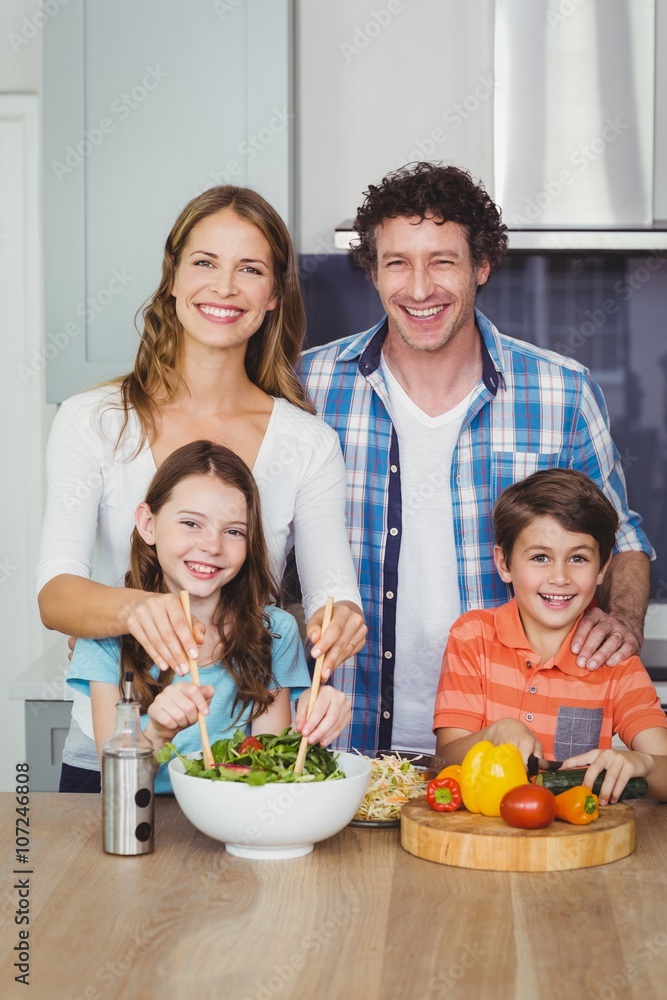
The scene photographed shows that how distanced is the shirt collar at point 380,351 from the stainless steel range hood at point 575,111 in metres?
Result: 0.62

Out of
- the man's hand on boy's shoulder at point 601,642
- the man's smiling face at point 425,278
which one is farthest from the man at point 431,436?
the man's hand on boy's shoulder at point 601,642

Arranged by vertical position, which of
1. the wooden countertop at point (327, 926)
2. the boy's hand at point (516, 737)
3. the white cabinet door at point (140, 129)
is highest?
the white cabinet door at point (140, 129)

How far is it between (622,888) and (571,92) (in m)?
2.22

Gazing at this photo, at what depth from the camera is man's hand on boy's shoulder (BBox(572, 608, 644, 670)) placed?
6.34ft

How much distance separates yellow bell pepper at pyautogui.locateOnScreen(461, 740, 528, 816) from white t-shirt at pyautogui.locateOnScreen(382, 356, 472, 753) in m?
0.81

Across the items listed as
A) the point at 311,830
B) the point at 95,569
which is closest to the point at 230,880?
the point at 311,830

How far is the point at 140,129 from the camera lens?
2.68m

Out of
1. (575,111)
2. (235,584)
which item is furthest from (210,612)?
(575,111)

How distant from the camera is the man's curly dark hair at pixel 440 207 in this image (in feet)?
7.20

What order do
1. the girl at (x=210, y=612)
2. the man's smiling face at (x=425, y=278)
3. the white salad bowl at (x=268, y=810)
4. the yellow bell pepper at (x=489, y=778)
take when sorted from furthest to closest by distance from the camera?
1. the man's smiling face at (x=425, y=278)
2. the girl at (x=210, y=612)
3. the yellow bell pepper at (x=489, y=778)
4. the white salad bowl at (x=268, y=810)

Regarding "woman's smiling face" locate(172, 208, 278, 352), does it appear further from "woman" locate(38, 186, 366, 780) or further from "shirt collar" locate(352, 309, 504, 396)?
"shirt collar" locate(352, 309, 504, 396)

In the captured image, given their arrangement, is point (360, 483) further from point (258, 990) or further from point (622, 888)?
point (258, 990)

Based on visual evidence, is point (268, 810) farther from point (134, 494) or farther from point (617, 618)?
point (617, 618)

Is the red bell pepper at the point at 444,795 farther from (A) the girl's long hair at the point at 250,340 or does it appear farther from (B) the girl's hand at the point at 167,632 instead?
(A) the girl's long hair at the point at 250,340
